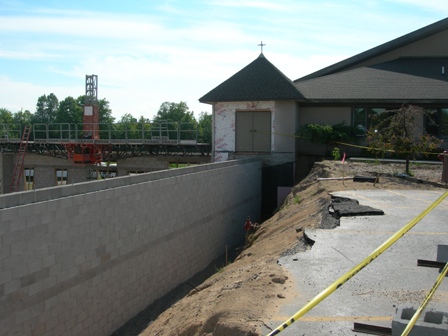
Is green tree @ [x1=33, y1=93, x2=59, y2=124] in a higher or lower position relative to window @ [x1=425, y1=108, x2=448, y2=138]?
higher

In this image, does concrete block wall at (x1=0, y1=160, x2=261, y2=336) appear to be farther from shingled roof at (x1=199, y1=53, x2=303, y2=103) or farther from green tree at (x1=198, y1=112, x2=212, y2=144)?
green tree at (x1=198, y1=112, x2=212, y2=144)

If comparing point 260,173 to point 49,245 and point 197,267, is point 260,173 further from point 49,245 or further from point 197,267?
point 49,245

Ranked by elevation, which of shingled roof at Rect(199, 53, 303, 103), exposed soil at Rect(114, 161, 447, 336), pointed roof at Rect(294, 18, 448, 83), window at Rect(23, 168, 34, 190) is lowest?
window at Rect(23, 168, 34, 190)

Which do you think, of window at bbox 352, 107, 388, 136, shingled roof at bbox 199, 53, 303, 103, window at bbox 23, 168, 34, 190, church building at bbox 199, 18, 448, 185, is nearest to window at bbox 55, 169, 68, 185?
window at bbox 23, 168, 34, 190

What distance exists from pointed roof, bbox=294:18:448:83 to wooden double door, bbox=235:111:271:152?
824 centimetres

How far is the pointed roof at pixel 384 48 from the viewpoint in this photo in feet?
103

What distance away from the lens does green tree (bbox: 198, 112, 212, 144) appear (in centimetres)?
3936

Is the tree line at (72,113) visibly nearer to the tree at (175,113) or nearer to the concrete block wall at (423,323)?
the tree at (175,113)

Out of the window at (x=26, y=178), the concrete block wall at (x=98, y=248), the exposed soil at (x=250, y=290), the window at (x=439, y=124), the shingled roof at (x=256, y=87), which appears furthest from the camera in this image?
the window at (x=26, y=178)

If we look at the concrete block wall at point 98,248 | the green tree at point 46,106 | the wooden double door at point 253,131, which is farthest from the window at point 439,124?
the green tree at point 46,106

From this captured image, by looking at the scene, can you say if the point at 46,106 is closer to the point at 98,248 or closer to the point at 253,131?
the point at 253,131

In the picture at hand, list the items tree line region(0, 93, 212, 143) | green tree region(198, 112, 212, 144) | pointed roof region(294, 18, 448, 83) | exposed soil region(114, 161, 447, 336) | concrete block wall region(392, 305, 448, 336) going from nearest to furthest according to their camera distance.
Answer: concrete block wall region(392, 305, 448, 336)
exposed soil region(114, 161, 447, 336)
pointed roof region(294, 18, 448, 83)
green tree region(198, 112, 212, 144)
tree line region(0, 93, 212, 143)

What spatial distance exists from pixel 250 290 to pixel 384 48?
94.1 ft

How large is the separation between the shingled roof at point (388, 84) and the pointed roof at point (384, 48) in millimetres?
1185
